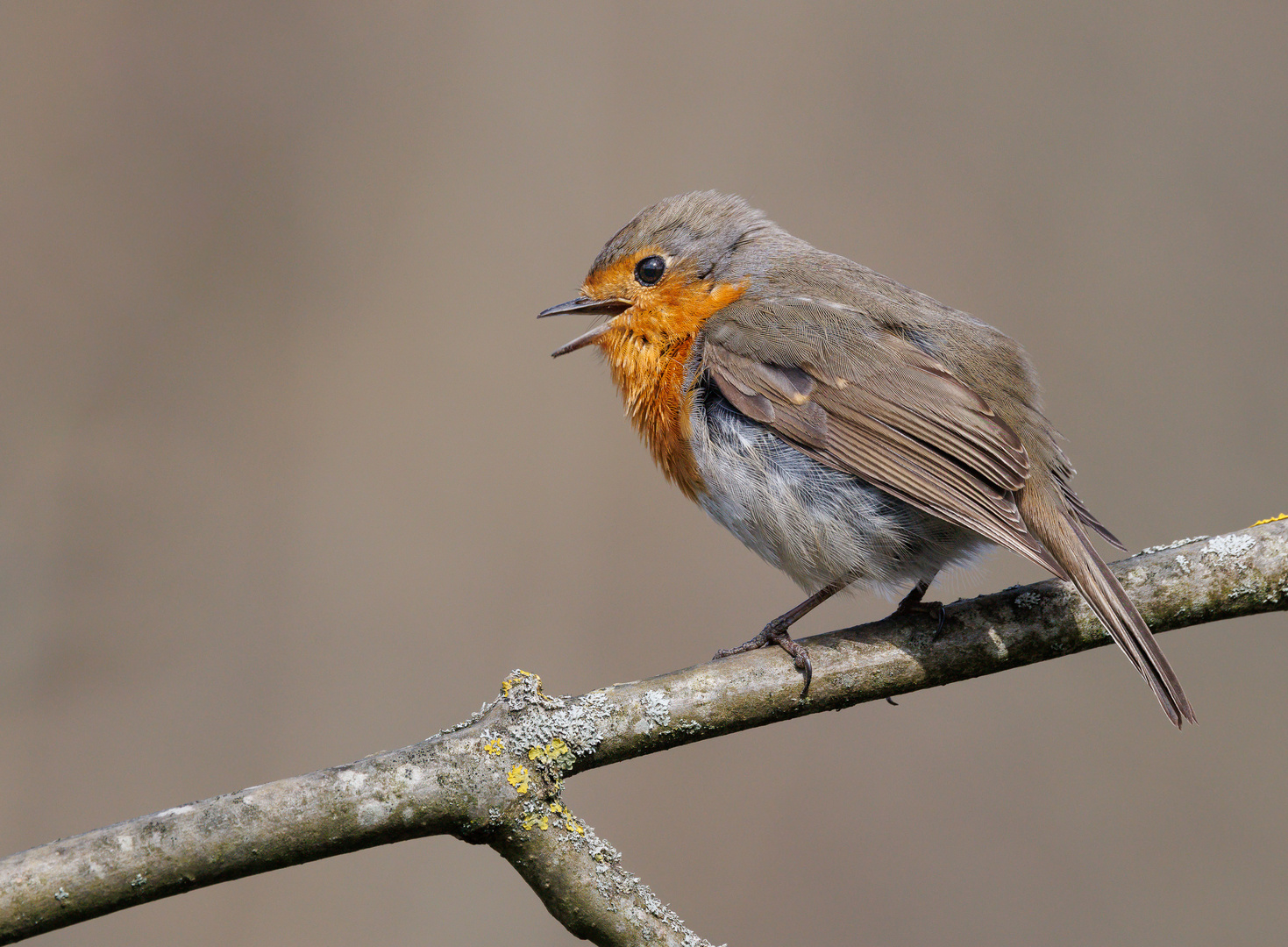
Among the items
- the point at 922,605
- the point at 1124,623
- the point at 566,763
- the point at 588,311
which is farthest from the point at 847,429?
the point at 566,763

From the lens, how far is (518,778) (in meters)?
1.59

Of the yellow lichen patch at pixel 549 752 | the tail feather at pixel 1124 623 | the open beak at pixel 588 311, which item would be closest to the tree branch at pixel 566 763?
the yellow lichen patch at pixel 549 752

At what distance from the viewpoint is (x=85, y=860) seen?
1400mm

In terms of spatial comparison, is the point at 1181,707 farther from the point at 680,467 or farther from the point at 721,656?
the point at 680,467

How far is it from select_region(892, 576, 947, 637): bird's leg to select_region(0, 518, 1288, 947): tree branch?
0.02 m

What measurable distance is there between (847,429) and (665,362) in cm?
50

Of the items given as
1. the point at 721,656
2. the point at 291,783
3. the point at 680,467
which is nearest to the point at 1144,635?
the point at 721,656

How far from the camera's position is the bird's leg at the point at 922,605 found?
1953 mm

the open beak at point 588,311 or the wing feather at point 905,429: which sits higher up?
the open beak at point 588,311

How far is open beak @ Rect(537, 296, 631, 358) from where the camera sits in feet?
8.66

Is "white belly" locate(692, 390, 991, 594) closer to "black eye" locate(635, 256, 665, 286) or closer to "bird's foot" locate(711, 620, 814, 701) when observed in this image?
"bird's foot" locate(711, 620, 814, 701)

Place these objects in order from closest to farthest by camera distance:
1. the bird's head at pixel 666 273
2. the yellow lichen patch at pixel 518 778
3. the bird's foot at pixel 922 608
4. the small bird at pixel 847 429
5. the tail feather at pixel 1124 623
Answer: the yellow lichen patch at pixel 518 778 < the tail feather at pixel 1124 623 < the bird's foot at pixel 922 608 < the small bird at pixel 847 429 < the bird's head at pixel 666 273

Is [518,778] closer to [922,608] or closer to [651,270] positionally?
[922,608]

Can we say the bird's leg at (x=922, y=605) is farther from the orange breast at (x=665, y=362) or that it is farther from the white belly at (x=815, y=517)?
the orange breast at (x=665, y=362)
